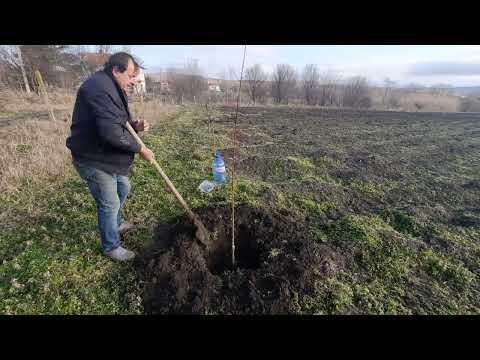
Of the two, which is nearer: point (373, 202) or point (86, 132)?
point (86, 132)

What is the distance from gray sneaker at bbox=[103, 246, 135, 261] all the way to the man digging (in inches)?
14.7

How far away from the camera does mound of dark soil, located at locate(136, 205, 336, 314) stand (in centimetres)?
246

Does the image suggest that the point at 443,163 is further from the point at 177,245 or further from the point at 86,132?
the point at 86,132

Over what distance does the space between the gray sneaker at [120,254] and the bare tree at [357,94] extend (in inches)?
1352

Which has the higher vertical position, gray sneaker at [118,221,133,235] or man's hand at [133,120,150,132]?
man's hand at [133,120,150,132]

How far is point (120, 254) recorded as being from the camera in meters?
3.06

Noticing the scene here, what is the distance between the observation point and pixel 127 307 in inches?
98.5

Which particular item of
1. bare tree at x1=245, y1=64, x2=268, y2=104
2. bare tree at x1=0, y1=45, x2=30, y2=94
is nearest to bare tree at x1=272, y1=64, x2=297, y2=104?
bare tree at x1=245, y1=64, x2=268, y2=104

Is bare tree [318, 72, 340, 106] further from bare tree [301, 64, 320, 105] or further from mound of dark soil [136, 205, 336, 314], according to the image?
mound of dark soil [136, 205, 336, 314]

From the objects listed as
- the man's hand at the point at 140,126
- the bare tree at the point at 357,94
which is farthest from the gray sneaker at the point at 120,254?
the bare tree at the point at 357,94

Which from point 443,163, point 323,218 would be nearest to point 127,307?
point 323,218

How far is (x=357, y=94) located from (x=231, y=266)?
35078mm

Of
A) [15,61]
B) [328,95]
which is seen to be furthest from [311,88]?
[15,61]

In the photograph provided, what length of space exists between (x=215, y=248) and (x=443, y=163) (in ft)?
26.3
